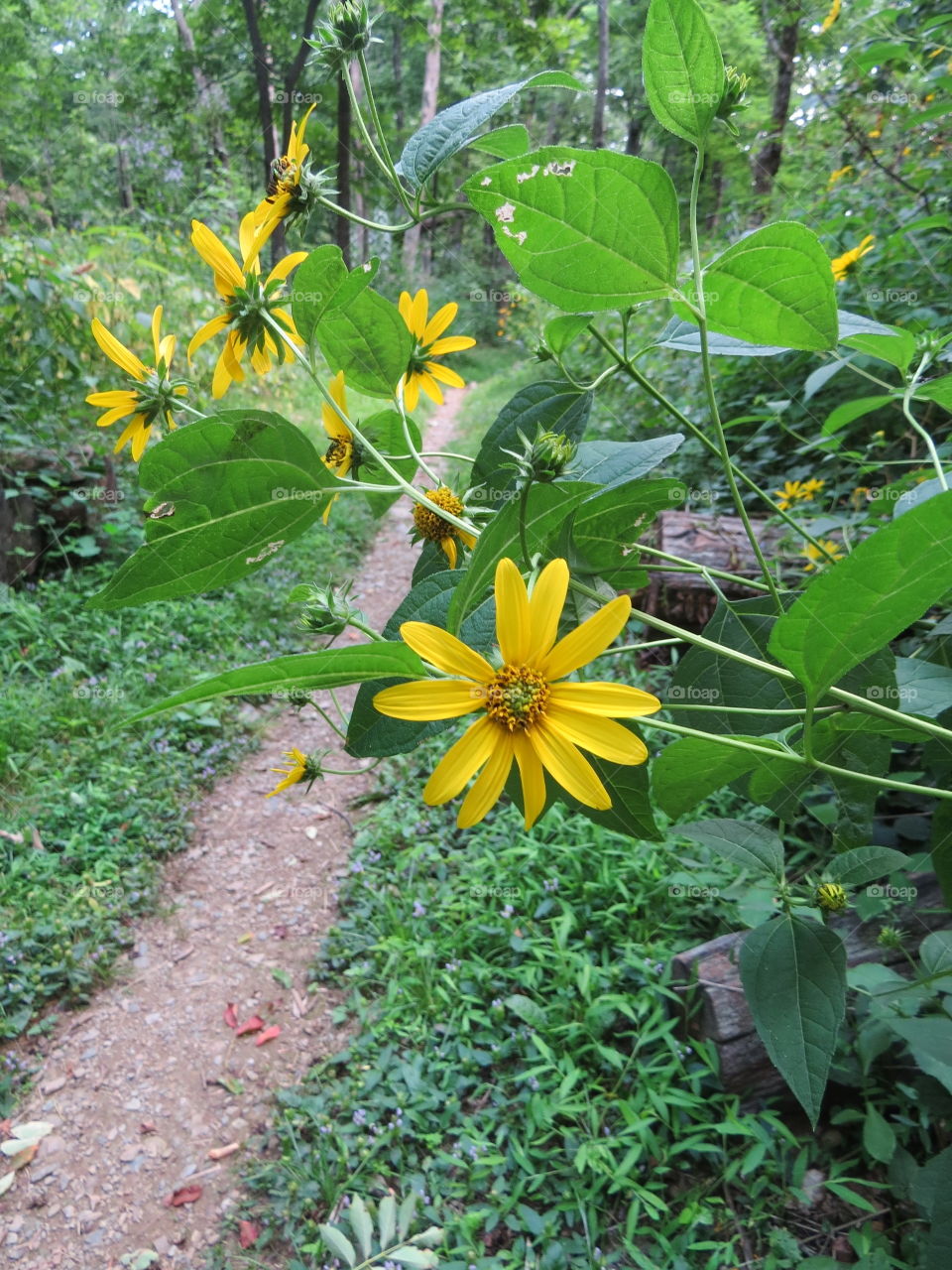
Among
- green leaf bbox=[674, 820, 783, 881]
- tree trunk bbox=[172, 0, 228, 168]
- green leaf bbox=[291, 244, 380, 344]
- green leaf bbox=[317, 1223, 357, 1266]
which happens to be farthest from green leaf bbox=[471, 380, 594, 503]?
tree trunk bbox=[172, 0, 228, 168]

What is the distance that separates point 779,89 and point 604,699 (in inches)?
168

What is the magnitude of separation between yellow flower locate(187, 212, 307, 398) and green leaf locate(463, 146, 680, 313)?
16 centimetres

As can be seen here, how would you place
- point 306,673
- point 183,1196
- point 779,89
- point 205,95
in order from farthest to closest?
point 205,95 < point 779,89 < point 183,1196 < point 306,673

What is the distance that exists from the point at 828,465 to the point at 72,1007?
8.30 ft

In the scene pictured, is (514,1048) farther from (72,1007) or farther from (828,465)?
(828,465)

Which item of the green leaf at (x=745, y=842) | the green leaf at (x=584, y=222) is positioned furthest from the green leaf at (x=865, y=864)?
the green leaf at (x=584, y=222)

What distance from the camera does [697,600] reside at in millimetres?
2168

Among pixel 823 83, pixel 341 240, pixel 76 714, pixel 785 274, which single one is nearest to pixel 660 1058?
pixel 785 274

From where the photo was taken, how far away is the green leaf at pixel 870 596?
0.28 metres

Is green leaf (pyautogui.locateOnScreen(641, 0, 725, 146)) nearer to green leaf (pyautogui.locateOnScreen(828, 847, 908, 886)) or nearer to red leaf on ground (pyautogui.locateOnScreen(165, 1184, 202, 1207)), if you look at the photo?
green leaf (pyautogui.locateOnScreen(828, 847, 908, 886))

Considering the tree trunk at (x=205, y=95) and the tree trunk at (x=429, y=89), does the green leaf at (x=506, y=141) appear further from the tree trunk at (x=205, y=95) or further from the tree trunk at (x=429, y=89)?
the tree trunk at (x=429, y=89)

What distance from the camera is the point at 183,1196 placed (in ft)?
4.67

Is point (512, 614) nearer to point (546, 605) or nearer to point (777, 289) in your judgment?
point (546, 605)

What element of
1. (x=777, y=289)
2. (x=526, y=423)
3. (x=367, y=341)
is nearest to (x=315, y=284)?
(x=367, y=341)
